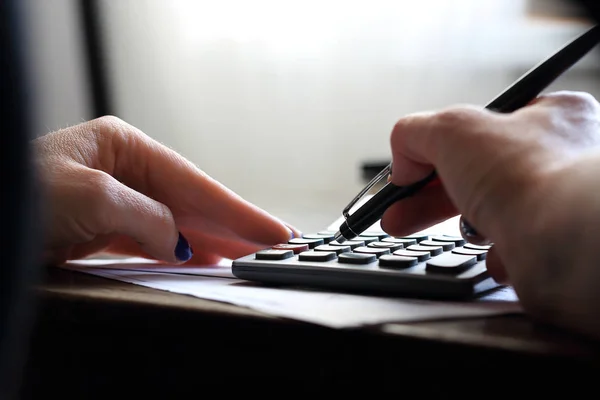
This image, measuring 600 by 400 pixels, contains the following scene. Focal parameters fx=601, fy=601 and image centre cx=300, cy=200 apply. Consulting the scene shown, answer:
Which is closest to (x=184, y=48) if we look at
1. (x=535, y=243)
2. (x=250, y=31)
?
(x=250, y=31)

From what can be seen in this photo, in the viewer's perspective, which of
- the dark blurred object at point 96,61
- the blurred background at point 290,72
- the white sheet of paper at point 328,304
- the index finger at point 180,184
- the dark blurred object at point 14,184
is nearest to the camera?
the dark blurred object at point 14,184

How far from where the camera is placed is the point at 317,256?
0.34 m

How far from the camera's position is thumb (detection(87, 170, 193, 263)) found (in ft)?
1.21

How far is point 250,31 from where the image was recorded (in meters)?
0.74

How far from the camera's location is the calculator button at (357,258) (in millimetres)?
322

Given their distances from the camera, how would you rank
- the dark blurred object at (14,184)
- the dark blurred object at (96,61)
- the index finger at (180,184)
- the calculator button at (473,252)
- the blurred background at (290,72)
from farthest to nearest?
1. the dark blurred object at (96,61)
2. the blurred background at (290,72)
3. the index finger at (180,184)
4. the calculator button at (473,252)
5. the dark blurred object at (14,184)

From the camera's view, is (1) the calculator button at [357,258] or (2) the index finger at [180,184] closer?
(1) the calculator button at [357,258]

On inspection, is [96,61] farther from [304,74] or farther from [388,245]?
[388,245]

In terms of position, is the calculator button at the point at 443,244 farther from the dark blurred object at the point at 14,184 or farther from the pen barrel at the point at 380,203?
the dark blurred object at the point at 14,184

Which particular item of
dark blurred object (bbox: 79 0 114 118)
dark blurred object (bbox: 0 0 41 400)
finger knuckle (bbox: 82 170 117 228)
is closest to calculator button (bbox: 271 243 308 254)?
finger knuckle (bbox: 82 170 117 228)

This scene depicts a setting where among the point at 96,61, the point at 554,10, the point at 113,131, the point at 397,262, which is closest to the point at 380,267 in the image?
the point at 397,262

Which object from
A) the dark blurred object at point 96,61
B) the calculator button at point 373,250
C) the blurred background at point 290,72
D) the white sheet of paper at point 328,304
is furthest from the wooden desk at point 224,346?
the dark blurred object at point 96,61

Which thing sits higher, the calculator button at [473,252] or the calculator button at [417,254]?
the calculator button at [417,254]

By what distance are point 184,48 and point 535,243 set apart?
66 cm
